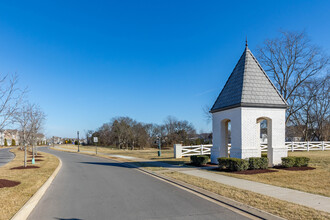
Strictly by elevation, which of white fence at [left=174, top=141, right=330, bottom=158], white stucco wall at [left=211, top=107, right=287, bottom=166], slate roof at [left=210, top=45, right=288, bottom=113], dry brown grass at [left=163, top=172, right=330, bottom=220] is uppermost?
slate roof at [left=210, top=45, right=288, bottom=113]

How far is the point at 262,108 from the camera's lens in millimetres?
14852

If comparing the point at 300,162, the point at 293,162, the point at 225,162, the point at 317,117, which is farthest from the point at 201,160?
the point at 317,117

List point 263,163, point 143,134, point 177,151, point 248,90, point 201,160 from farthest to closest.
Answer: point 143,134 < point 177,151 < point 201,160 < point 248,90 < point 263,163

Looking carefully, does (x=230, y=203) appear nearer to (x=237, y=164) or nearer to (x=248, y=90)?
(x=237, y=164)

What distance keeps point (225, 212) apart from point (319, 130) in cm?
4301

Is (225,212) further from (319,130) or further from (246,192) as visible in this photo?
(319,130)

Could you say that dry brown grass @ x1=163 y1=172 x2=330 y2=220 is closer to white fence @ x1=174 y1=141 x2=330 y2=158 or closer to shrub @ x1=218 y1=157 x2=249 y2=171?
shrub @ x1=218 y1=157 x2=249 y2=171

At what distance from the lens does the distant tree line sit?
69.4 meters

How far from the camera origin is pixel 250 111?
47.8 ft

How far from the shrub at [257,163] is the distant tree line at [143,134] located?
161ft

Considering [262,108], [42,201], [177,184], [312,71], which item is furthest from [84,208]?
[312,71]

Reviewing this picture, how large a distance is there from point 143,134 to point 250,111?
5858 centimetres

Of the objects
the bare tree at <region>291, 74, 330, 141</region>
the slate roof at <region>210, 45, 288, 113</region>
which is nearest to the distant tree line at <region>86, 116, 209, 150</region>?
the bare tree at <region>291, 74, 330, 141</region>

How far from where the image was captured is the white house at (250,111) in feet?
47.2
